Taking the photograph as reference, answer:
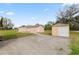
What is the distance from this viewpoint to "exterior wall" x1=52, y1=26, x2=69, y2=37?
1149 mm

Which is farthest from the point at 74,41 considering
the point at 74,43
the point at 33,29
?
the point at 33,29

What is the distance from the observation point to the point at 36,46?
1136 millimetres

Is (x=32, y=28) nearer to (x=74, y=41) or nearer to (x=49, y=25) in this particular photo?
(x=49, y=25)

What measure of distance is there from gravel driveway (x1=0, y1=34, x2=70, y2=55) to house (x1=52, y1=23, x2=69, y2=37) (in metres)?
0.03

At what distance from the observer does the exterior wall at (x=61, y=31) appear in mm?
1149

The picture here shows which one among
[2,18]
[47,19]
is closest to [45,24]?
[47,19]

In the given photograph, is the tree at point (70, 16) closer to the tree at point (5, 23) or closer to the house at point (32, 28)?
the house at point (32, 28)

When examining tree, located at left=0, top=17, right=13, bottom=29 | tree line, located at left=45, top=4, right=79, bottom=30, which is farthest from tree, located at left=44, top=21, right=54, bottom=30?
tree, located at left=0, top=17, right=13, bottom=29

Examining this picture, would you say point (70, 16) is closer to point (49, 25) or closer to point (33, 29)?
point (49, 25)

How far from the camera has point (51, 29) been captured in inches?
45.5

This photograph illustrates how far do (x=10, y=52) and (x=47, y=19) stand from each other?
12.3 inches

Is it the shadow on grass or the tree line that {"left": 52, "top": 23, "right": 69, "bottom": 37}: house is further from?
the shadow on grass

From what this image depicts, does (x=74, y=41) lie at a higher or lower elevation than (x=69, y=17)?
lower

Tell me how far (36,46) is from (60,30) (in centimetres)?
18
